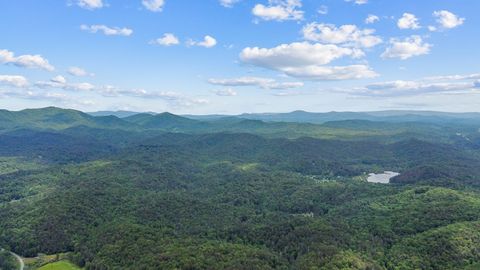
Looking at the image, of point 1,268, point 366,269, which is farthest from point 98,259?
point 366,269

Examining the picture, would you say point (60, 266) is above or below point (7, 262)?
below

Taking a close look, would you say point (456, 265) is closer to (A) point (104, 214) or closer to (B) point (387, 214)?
(B) point (387, 214)

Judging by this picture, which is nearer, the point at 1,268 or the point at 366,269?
the point at 366,269

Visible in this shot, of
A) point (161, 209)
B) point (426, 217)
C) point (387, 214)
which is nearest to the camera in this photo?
point (426, 217)

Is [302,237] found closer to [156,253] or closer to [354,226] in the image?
[354,226]

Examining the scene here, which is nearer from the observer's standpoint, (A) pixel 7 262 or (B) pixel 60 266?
(B) pixel 60 266

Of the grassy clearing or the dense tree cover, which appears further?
the dense tree cover

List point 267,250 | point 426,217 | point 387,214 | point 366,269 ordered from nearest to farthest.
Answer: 1. point 366,269
2. point 267,250
3. point 426,217
4. point 387,214

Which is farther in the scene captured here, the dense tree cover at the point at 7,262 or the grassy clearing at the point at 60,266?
the dense tree cover at the point at 7,262

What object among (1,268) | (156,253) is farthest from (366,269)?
(1,268)
